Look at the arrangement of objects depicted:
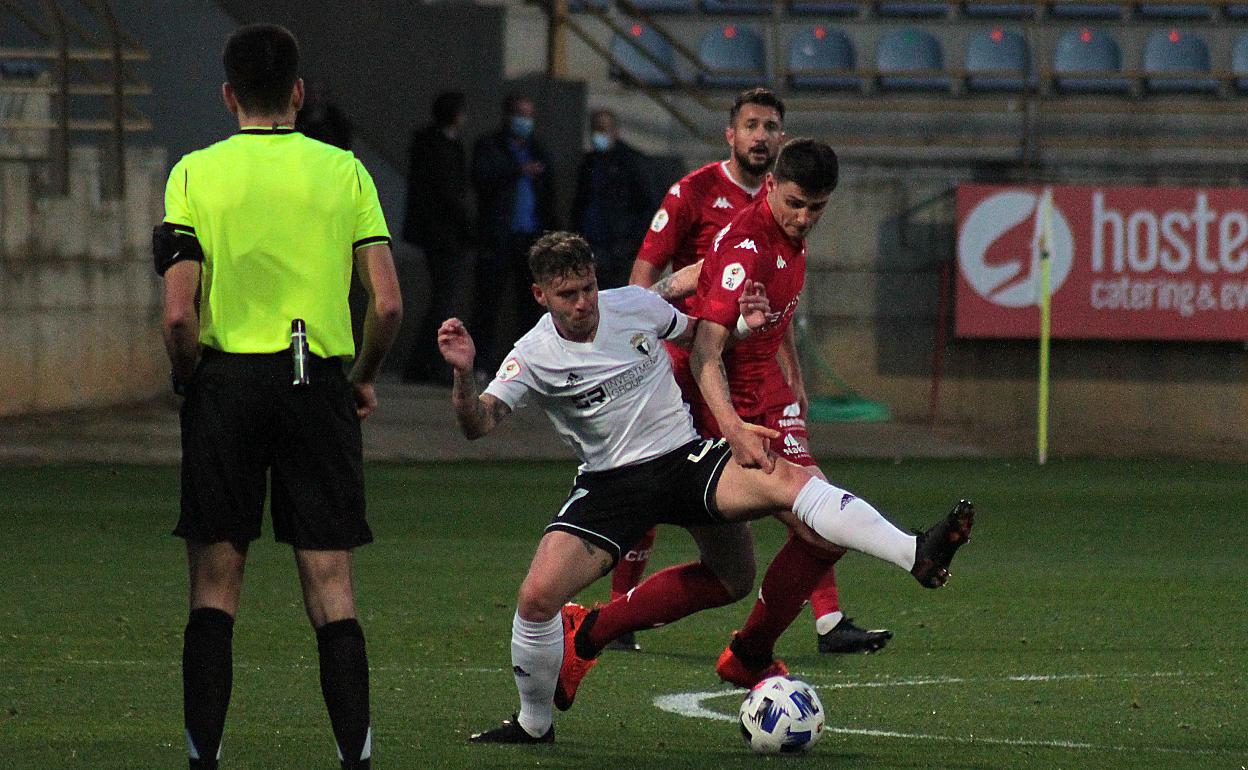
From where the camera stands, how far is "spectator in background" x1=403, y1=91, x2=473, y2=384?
669 inches

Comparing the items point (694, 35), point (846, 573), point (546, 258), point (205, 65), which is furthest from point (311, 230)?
point (694, 35)

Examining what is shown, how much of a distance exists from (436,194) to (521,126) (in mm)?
905

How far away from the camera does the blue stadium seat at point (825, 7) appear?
22703mm

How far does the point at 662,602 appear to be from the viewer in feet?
22.6

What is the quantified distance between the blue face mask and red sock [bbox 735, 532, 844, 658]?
35.4 ft

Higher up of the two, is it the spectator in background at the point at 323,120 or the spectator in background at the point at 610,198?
the spectator in background at the point at 323,120

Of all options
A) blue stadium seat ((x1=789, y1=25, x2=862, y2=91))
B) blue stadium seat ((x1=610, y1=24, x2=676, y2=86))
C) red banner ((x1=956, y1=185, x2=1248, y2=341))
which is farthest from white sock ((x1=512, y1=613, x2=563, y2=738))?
blue stadium seat ((x1=789, y1=25, x2=862, y2=91))

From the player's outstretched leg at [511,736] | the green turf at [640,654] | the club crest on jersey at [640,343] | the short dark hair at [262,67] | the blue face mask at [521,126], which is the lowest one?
the green turf at [640,654]

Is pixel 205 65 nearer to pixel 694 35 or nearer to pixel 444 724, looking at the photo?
pixel 694 35

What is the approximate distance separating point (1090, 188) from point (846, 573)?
836 centimetres

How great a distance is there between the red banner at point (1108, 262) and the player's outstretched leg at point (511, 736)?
1227 cm

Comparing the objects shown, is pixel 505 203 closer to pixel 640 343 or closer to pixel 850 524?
pixel 640 343

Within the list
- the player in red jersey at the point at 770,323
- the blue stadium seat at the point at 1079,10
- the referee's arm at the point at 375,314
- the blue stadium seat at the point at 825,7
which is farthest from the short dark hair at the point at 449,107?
the referee's arm at the point at 375,314

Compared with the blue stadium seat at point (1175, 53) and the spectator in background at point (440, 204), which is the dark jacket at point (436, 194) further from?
the blue stadium seat at point (1175, 53)
